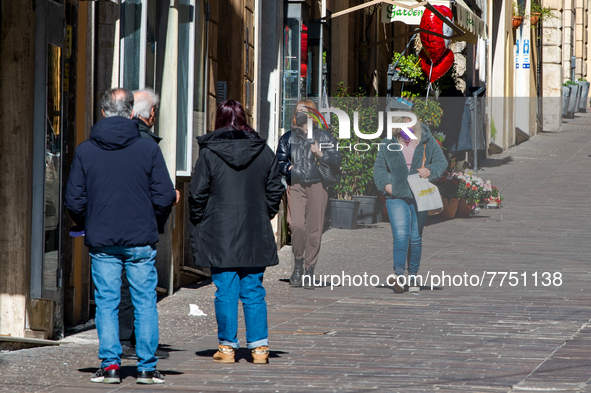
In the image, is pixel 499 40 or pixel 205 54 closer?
pixel 205 54

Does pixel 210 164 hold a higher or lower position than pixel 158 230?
higher

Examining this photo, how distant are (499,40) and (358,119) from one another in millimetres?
17425

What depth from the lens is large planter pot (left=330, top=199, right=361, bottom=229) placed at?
35.0ft

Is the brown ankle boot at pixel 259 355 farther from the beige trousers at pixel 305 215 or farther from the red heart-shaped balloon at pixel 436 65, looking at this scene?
the red heart-shaped balloon at pixel 436 65

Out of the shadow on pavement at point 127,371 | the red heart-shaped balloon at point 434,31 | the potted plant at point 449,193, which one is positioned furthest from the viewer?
the red heart-shaped balloon at point 434,31

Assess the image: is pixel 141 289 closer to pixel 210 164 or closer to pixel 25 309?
pixel 210 164

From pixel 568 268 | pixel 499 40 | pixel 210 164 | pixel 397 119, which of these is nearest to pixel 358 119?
pixel 397 119

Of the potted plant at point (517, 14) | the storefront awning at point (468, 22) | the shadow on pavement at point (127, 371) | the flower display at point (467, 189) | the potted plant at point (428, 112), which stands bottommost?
the shadow on pavement at point (127, 371)

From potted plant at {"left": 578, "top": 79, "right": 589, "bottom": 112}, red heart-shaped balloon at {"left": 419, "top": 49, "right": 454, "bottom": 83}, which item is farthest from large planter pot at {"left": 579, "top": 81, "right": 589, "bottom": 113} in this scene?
red heart-shaped balloon at {"left": 419, "top": 49, "right": 454, "bottom": 83}

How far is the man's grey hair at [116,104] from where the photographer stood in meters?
5.65

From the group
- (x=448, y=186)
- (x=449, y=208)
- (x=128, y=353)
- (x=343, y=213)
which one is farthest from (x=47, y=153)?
(x=449, y=208)

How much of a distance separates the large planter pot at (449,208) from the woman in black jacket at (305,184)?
3403mm

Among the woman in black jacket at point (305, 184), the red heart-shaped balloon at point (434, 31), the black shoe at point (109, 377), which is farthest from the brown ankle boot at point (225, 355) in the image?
the red heart-shaped balloon at point (434, 31)

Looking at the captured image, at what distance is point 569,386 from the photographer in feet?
17.7
